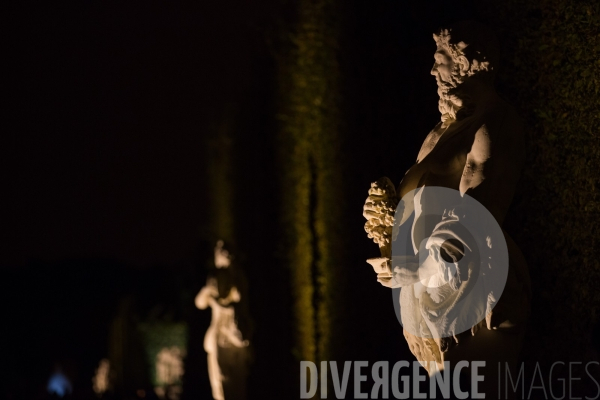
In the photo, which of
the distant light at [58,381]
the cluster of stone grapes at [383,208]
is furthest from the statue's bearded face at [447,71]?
the distant light at [58,381]

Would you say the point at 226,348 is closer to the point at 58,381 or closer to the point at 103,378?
the point at 103,378

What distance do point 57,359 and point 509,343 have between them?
54.5 feet

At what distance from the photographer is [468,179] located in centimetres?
336

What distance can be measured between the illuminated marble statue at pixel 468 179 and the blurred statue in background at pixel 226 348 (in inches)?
162

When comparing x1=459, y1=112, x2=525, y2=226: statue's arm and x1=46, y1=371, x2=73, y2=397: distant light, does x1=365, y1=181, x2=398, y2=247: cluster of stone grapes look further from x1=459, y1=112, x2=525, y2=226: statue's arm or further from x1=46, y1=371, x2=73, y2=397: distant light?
x1=46, y1=371, x2=73, y2=397: distant light

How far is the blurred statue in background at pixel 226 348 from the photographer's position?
7570 mm

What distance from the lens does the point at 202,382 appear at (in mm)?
11195

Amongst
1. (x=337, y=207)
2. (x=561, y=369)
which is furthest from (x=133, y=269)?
(x=561, y=369)

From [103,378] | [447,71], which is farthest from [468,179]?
[103,378]

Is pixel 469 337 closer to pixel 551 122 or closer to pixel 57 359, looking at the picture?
pixel 551 122

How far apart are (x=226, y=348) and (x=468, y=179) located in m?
4.59

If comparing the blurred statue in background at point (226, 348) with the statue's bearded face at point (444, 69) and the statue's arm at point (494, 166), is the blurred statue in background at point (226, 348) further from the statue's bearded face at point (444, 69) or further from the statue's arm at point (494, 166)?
the statue's arm at point (494, 166)

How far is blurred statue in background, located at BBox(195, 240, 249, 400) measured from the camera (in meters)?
7.57

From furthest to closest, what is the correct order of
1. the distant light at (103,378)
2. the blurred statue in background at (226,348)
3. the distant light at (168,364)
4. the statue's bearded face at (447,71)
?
the distant light at (168,364), the distant light at (103,378), the blurred statue in background at (226,348), the statue's bearded face at (447,71)
